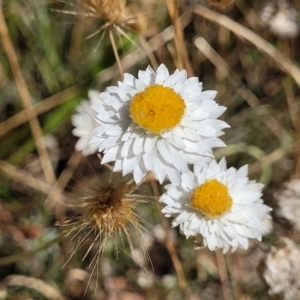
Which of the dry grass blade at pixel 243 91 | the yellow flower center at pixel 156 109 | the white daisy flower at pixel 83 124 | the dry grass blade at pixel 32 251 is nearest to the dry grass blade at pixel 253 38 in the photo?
the dry grass blade at pixel 243 91

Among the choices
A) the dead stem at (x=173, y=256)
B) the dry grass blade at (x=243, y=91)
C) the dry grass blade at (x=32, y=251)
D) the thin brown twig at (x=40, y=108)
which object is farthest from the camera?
the dry grass blade at (x=243, y=91)

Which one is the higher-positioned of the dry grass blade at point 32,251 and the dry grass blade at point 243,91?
the dry grass blade at point 32,251

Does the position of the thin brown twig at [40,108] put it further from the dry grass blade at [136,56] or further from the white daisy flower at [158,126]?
the white daisy flower at [158,126]

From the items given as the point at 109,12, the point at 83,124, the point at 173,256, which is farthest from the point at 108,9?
the point at 173,256

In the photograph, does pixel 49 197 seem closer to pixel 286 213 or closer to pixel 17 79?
pixel 17 79

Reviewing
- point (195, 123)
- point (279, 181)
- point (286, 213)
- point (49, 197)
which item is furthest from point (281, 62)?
point (49, 197)

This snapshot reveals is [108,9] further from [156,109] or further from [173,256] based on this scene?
[173,256]
